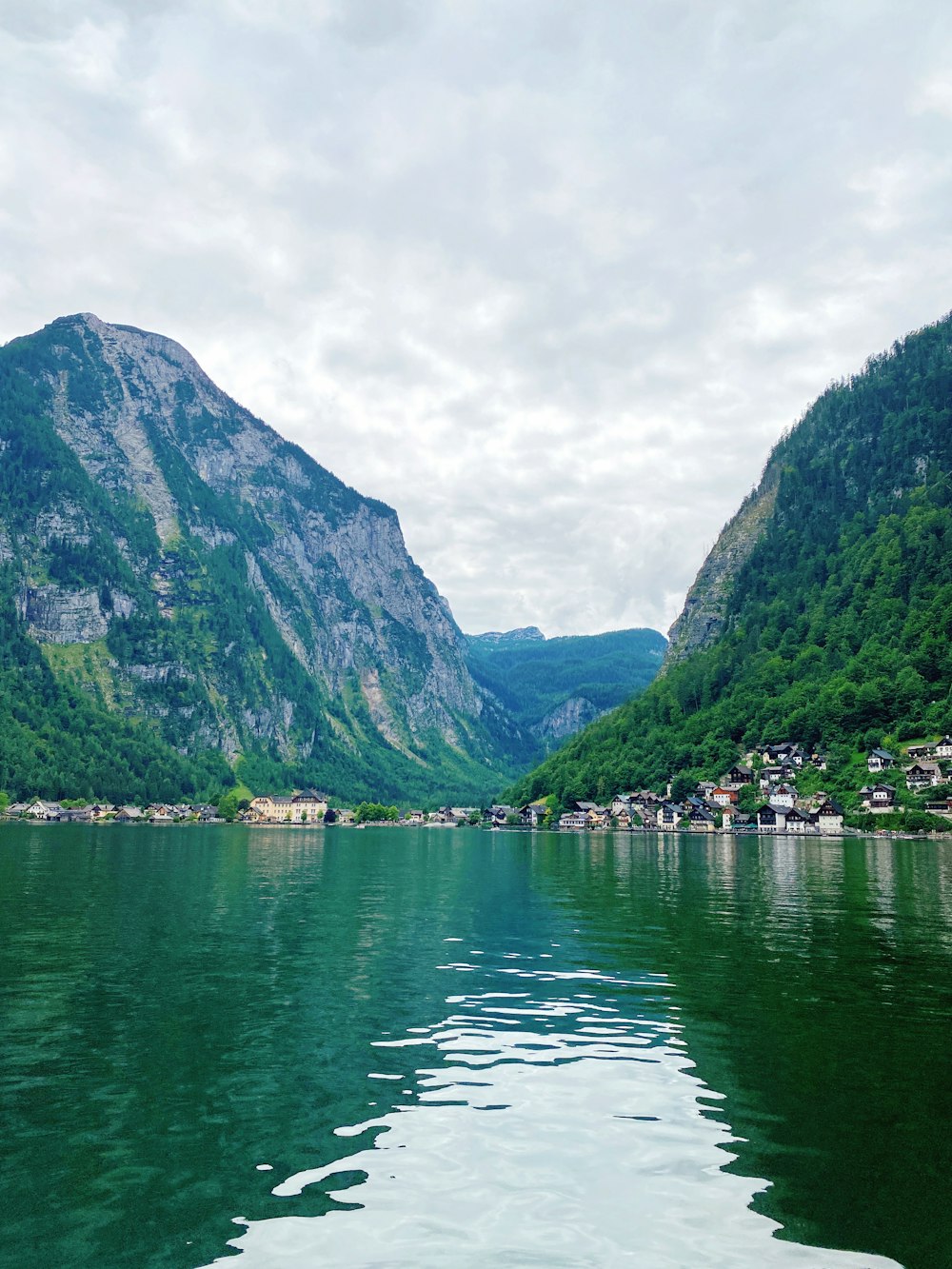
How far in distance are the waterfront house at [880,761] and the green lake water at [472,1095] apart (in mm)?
145343

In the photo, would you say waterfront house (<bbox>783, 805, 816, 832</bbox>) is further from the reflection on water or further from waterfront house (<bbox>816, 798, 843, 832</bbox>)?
the reflection on water

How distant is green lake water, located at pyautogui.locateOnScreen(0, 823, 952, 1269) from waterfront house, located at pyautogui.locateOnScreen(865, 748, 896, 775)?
145 meters

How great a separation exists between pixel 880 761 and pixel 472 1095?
594ft

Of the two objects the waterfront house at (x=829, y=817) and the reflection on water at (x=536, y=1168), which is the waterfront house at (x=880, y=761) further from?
the reflection on water at (x=536, y=1168)

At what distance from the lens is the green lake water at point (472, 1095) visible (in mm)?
13391

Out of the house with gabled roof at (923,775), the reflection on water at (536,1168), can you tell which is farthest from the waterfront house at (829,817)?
the reflection on water at (536,1168)

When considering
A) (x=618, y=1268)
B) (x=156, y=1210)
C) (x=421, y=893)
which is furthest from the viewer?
(x=421, y=893)

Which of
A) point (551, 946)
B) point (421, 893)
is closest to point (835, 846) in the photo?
point (421, 893)

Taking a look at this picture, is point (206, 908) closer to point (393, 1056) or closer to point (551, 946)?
point (551, 946)

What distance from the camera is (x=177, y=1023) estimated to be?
1009 inches

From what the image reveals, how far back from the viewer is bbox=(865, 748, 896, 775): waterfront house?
18000 cm

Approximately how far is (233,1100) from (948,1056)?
58.4 ft

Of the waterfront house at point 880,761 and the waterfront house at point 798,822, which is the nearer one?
the waterfront house at point 880,761

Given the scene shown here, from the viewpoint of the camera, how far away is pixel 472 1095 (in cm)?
2000
